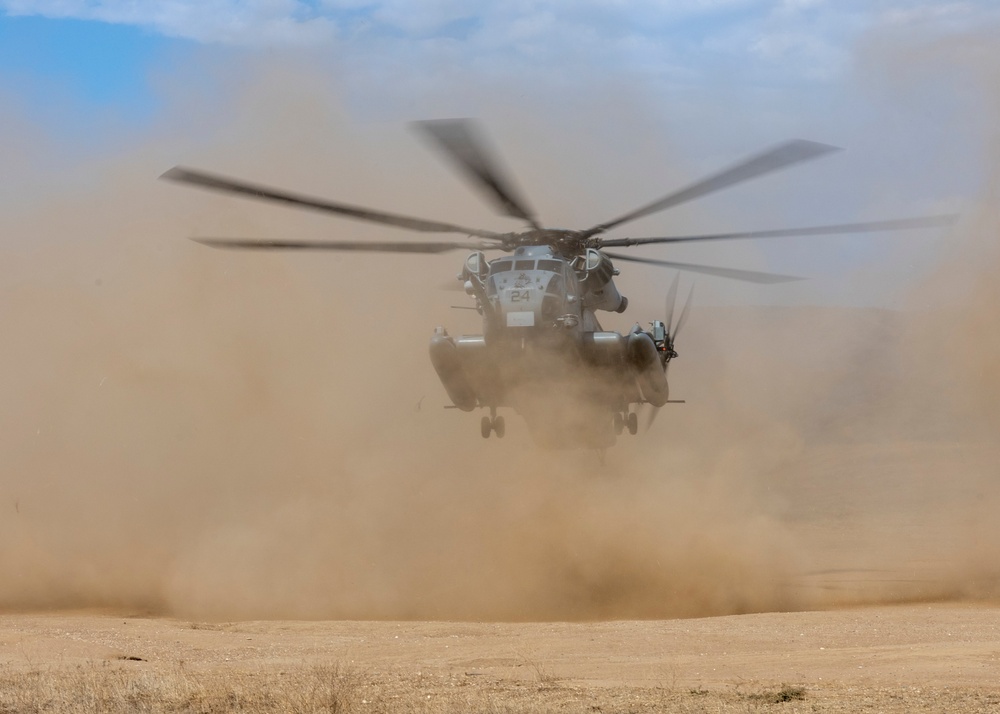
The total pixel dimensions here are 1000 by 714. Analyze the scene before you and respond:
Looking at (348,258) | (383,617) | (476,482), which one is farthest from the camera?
(348,258)

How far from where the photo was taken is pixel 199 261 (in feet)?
74.3

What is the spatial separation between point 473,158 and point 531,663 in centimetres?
516

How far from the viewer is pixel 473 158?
457 inches

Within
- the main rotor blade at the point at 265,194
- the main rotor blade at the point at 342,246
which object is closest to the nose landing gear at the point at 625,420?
the main rotor blade at the point at 342,246

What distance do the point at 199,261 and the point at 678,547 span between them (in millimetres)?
→ 10505

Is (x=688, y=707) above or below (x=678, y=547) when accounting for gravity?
below

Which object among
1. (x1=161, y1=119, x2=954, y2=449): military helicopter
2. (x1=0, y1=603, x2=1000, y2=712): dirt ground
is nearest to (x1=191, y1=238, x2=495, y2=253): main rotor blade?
(x1=161, y1=119, x2=954, y2=449): military helicopter

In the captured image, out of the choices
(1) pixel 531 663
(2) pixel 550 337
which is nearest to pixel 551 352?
(2) pixel 550 337

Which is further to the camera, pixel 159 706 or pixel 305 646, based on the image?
pixel 305 646

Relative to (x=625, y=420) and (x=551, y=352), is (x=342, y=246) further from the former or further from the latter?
(x=625, y=420)

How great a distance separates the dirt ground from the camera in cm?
1004

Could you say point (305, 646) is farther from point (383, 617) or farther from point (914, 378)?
point (914, 378)

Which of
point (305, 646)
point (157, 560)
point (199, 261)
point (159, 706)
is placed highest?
point (199, 261)

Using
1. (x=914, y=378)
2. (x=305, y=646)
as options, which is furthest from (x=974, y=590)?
(x=914, y=378)
